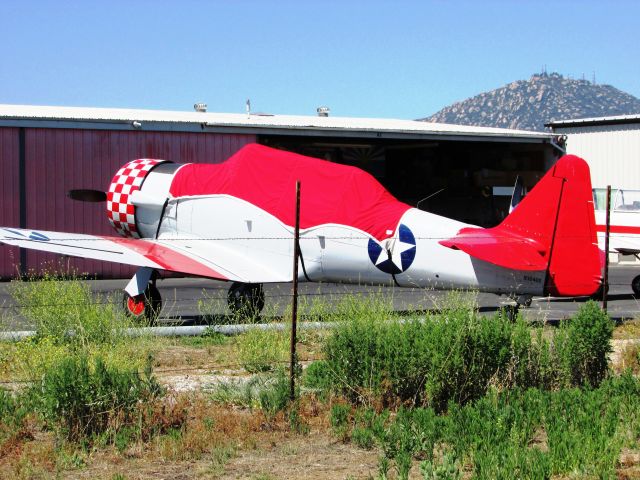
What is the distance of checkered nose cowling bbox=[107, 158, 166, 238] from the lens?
13.8 m

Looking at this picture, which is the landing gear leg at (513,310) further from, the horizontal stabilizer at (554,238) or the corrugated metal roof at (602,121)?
the corrugated metal roof at (602,121)

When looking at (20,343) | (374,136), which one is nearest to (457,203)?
(374,136)

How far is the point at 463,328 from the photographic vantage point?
7383mm

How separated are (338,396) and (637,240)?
40.4 feet

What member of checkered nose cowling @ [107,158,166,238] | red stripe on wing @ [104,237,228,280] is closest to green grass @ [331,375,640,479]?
red stripe on wing @ [104,237,228,280]

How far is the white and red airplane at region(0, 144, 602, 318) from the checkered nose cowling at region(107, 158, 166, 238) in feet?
0.85

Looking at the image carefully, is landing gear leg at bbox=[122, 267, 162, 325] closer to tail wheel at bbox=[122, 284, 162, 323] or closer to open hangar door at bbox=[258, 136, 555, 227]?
tail wheel at bbox=[122, 284, 162, 323]

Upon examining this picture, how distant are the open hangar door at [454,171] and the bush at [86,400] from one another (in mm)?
24759

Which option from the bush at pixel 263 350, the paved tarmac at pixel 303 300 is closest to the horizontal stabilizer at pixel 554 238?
the paved tarmac at pixel 303 300

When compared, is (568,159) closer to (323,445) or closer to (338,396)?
(338,396)

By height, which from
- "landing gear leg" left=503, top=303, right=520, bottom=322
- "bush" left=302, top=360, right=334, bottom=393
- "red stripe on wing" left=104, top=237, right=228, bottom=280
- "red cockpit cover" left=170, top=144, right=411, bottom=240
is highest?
"red cockpit cover" left=170, top=144, right=411, bottom=240

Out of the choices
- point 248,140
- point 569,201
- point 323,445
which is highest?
point 248,140

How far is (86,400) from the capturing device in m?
6.20

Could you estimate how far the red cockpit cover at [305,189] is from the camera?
38.0ft
